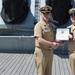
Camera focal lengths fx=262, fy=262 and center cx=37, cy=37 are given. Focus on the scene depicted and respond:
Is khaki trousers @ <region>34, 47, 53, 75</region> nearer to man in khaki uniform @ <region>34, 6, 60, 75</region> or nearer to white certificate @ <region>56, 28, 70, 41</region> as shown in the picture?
man in khaki uniform @ <region>34, 6, 60, 75</region>

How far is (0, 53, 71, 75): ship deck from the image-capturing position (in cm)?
690

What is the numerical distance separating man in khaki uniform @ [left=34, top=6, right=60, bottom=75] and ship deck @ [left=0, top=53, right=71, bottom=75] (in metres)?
2.49

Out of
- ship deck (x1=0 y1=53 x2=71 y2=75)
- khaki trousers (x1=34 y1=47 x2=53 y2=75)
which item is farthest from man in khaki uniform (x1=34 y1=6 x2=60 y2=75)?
ship deck (x1=0 y1=53 x2=71 y2=75)

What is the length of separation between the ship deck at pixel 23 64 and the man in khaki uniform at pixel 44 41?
249 centimetres

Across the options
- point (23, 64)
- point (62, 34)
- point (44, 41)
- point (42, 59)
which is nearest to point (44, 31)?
point (44, 41)

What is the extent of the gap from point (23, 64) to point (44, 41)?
3877mm

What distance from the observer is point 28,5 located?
34.3ft

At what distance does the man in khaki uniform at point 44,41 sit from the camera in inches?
165

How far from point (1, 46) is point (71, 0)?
3223 mm

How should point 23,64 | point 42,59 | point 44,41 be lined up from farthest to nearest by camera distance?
point 23,64 < point 42,59 < point 44,41

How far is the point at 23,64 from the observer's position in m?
7.93

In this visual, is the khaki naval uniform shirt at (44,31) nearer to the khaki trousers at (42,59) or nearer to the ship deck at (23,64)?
the khaki trousers at (42,59)

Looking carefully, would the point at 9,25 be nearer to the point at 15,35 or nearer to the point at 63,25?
the point at 15,35

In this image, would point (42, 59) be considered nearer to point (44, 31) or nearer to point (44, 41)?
point (44, 41)
